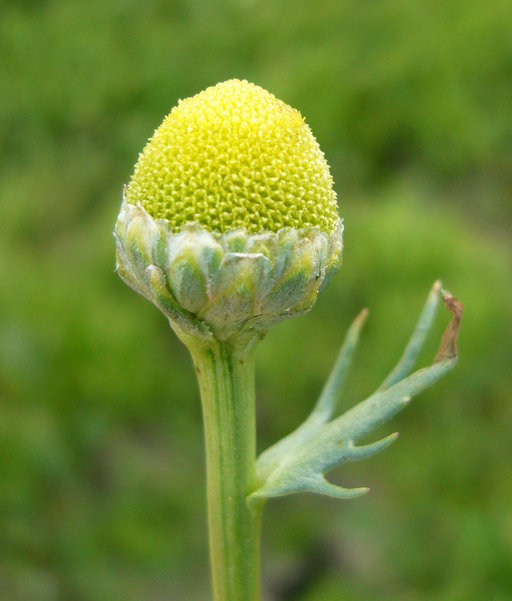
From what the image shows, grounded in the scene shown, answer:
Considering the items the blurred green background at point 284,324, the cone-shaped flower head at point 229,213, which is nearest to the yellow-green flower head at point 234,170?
the cone-shaped flower head at point 229,213

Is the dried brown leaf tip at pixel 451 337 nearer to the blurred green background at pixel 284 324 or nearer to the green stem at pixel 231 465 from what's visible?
the green stem at pixel 231 465

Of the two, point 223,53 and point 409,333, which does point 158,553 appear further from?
point 223,53

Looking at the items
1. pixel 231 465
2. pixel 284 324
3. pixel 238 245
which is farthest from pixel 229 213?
pixel 284 324

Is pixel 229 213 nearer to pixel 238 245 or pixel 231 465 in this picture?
pixel 238 245

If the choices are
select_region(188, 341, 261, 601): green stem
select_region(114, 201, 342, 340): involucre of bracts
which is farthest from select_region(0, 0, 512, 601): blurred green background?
select_region(114, 201, 342, 340): involucre of bracts

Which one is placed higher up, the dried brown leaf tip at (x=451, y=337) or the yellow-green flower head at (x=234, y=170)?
the yellow-green flower head at (x=234, y=170)

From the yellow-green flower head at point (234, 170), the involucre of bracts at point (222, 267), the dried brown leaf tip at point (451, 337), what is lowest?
the dried brown leaf tip at point (451, 337)

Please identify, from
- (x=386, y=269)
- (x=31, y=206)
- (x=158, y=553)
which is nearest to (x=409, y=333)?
(x=386, y=269)
